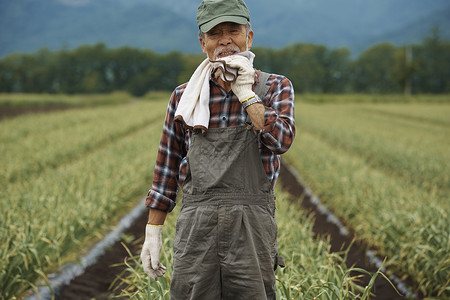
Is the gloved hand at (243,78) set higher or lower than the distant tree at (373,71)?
lower

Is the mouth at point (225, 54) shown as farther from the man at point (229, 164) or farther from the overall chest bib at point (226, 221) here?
the overall chest bib at point (226, 221)

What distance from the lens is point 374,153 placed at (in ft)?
33.8

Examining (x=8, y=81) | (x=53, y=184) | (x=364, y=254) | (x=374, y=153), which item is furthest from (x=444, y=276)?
(x=8, y=81)

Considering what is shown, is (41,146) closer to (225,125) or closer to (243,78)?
(225,125)

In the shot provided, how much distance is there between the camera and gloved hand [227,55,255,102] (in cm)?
149

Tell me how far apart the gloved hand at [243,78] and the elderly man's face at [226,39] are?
6.2 inches

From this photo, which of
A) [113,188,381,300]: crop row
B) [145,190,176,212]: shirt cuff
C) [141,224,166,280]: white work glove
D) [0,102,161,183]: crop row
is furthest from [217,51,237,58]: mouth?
[0,102,161,183]: crop row

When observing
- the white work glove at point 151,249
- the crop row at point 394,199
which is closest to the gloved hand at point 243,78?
the white work glove at point 151,249

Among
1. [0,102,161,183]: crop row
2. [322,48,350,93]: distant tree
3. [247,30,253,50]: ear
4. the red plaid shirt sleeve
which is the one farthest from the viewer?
[322,48,350,93]: distant tree

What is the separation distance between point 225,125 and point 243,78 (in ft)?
0.75

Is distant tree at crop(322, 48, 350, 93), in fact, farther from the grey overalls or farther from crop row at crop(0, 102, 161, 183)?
the grey overalls

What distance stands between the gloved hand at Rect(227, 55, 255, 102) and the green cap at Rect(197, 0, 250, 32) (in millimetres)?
186

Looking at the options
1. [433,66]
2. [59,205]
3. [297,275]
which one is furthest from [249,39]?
[433,66]

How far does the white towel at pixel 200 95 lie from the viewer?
1513 mm
